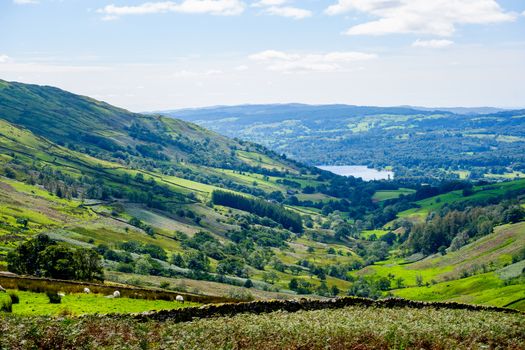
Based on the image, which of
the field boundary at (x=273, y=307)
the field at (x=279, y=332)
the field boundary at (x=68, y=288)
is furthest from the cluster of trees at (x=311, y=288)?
the field at (x=279, y=332)

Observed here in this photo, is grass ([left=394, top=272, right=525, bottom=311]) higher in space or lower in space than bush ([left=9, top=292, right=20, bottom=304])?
lower

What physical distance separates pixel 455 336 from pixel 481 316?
10.1 m

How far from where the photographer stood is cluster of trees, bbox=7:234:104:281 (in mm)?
82062

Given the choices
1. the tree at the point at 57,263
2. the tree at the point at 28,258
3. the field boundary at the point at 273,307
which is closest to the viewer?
the field boundary at the point at 273,307

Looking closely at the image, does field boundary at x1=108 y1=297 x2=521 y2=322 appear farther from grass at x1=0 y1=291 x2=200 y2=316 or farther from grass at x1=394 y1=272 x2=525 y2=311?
grass at x1=394 y1=272 x2=525 y2=311

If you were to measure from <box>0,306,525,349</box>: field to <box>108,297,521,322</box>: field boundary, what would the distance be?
1.12 metres

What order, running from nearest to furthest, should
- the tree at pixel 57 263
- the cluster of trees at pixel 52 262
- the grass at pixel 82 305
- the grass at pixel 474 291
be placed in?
the grass at pixel 82 305 → the tree at pixel 57 263 → the cluster of trees at pixel 52 262 → the grass at pixel 474 291

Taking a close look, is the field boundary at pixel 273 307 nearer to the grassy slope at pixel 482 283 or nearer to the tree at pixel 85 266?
the tree at pixel 85 266

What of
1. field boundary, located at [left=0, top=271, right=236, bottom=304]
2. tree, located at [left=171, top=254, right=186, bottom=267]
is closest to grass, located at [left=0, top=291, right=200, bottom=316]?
field boundary, located at [left=0, top=271, right=236, bottom=304]

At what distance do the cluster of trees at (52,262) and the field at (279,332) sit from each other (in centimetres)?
4708

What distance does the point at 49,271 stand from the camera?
8269 cm

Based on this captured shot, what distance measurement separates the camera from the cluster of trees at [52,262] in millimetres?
82062

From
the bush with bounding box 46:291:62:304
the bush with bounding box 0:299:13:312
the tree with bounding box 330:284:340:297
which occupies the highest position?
the bush with bounding box 0:299:13:312

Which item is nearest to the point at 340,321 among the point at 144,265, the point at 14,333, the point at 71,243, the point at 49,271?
the point at 14,333
